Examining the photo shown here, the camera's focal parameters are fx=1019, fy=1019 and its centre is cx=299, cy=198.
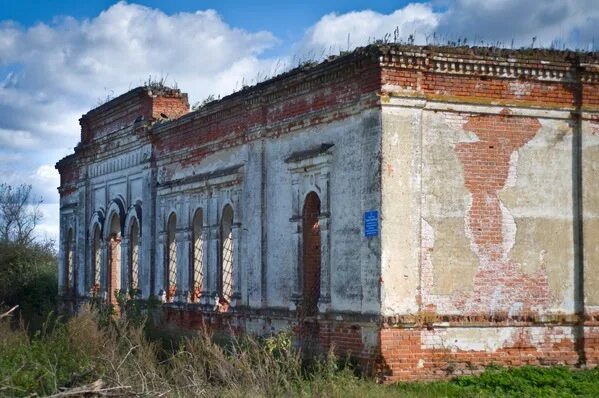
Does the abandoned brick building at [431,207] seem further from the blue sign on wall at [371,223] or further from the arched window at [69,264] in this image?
the arched window at [69,264]

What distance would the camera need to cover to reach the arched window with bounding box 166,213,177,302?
21.2 metres

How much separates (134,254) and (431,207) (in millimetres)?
10688

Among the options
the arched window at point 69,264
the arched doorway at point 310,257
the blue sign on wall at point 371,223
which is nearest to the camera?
the blue sign on wall at point 371,223

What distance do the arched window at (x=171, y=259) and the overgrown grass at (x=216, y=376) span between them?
15.5 ft

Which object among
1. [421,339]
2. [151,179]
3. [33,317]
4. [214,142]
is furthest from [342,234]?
[33,317]

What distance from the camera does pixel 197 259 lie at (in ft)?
66.6

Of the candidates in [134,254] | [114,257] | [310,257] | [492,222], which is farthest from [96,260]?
[492,222]

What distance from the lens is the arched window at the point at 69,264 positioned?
27.4 m

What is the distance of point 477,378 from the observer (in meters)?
13.9

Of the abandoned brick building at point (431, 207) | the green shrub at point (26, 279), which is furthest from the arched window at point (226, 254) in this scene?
the green shrub at point (26, 279)

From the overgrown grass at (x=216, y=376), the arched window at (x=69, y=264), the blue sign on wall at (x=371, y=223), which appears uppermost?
the blue sign on wall at (x=371, y=223)

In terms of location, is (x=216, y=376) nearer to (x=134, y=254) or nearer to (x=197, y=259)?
(x=197, y=259)

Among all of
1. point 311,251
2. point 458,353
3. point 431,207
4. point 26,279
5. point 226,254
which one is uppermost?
point 431,207

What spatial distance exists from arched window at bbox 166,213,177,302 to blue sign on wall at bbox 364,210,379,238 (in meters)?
7.74
